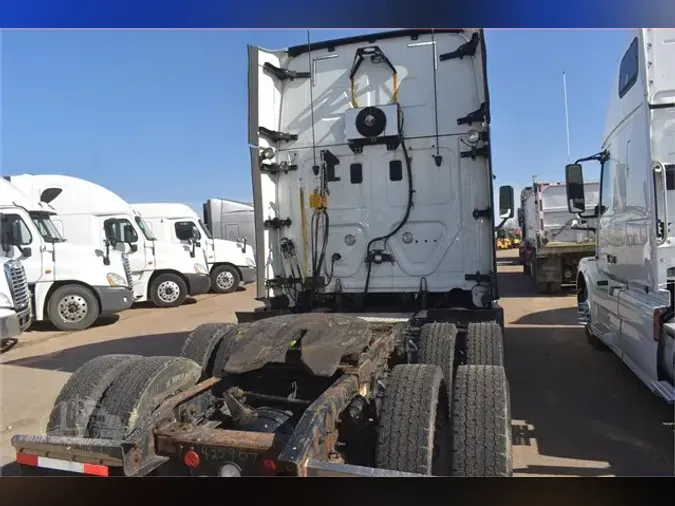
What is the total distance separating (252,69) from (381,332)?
2.95 metres

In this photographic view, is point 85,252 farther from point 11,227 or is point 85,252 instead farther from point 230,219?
point 230,219

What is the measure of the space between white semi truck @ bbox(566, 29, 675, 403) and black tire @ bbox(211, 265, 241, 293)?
39.3 feet

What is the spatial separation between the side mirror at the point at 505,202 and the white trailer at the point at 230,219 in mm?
14457

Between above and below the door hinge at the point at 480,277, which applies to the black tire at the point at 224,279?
below

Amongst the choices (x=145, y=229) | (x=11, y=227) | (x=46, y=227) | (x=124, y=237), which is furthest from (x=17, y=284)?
(x=145, y=229)

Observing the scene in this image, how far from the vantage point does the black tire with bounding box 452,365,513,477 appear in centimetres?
259

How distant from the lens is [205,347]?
4305mm

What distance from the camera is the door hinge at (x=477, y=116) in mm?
5117

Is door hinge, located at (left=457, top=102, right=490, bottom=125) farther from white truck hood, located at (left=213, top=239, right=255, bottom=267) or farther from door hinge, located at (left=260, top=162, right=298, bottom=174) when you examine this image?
white truck hood, located at (left=213, top=239, right=255, bottom=267)

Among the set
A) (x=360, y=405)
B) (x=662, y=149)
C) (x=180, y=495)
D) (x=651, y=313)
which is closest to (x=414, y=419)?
(x=360, y=405)

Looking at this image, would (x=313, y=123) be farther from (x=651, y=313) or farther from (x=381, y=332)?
(x=651, y=313)

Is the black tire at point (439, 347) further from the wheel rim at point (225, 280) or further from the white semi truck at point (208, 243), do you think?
the wheel rim at point (225, 280)

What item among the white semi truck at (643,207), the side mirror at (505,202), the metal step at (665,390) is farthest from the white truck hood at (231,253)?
the metal step at (665,390)

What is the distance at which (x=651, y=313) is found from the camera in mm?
Answer: 4043
